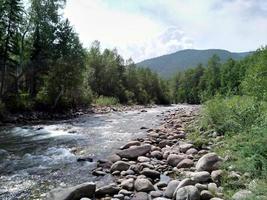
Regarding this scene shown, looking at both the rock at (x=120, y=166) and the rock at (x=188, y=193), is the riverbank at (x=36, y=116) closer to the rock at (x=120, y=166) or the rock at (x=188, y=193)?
the rock at (x=120, y=166)

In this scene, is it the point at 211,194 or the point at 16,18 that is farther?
the point at 16,18

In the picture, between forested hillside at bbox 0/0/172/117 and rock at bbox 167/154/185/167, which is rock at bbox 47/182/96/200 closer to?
rock at bbox 167/154/185/167

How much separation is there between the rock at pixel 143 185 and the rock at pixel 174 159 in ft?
7.98

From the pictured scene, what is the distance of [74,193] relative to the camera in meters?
8.88

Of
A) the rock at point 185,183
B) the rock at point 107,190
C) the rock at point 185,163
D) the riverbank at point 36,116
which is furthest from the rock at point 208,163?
the riverbank at point 36,116

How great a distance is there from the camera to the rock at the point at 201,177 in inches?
369

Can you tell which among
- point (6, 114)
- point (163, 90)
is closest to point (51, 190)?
point (6, 114)

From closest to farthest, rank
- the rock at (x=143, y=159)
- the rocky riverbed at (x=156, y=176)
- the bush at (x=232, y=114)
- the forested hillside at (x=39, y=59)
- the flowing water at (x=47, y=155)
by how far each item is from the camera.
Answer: the rocky riverbed at (x=156, y=176), the flowing water at (x=47, y=155), the bush at (x=232, y=114), the rock at (x=143, y=159), the forested hillside at (x=39, y=59)

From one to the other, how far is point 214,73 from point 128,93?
36966 millimetres

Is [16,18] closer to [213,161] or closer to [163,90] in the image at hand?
[213,161]

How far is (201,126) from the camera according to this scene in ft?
58.9

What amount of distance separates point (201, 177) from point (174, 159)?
2.56 m

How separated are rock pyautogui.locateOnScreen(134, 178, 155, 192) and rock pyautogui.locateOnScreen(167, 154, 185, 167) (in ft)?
7.98

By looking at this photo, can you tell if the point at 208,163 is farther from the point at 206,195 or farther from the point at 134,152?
the point at 134,152
